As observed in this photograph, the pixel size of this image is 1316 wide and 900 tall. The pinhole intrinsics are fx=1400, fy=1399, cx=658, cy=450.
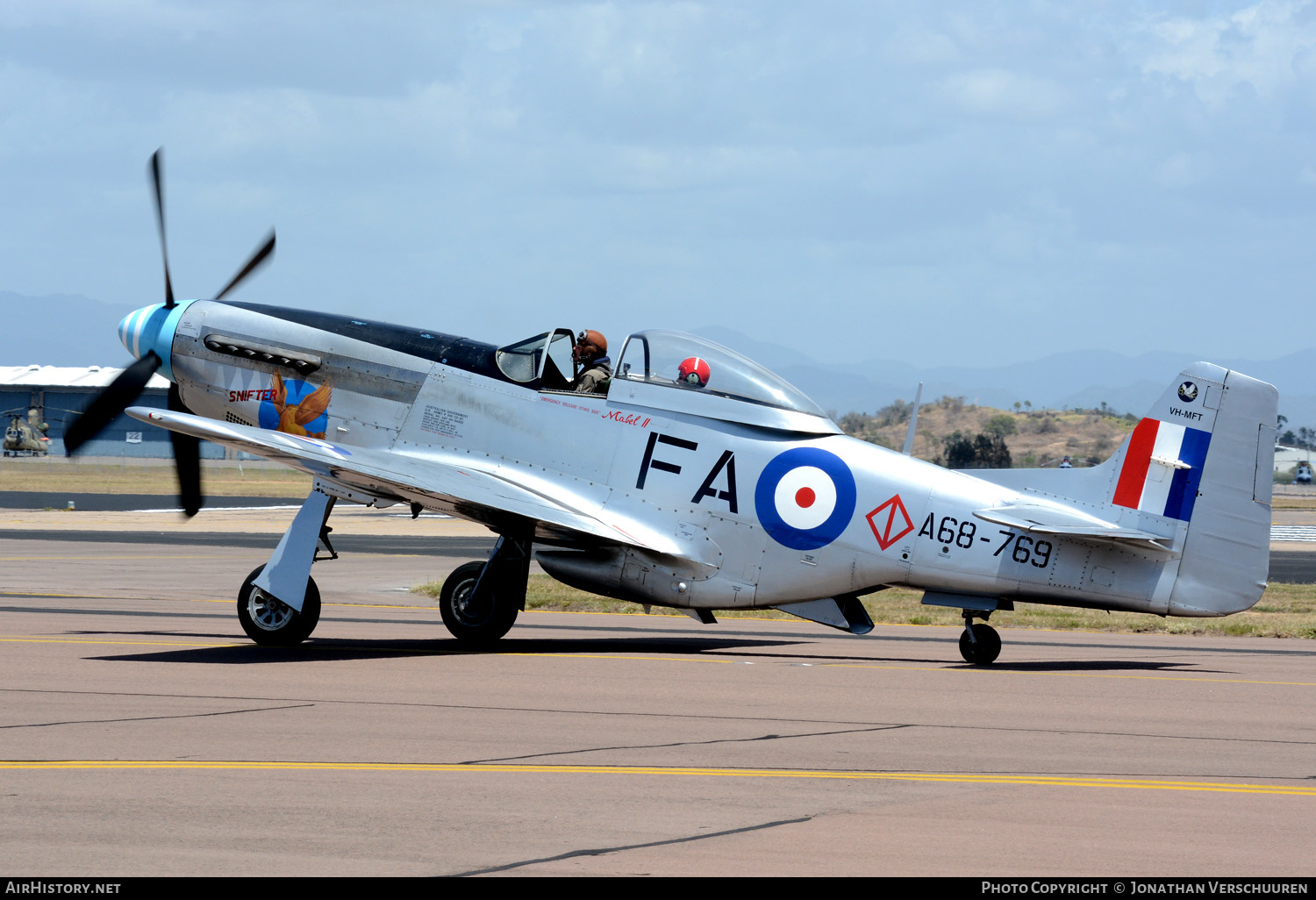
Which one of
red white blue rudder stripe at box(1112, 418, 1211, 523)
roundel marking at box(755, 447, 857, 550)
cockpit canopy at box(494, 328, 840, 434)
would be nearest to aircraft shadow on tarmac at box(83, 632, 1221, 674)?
roundel marking at box(755, 447, 857, 550)

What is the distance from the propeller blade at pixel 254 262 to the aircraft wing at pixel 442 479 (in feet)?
9.68

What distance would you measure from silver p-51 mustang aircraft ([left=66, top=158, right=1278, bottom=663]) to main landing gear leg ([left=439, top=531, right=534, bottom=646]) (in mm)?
21

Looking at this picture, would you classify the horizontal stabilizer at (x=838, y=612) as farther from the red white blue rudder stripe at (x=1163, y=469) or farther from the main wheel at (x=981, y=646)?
the red white blue rudder stripe at (x=1163, y=469)

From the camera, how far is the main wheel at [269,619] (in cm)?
1382

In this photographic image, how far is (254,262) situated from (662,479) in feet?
21.0

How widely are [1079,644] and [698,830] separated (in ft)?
37.6

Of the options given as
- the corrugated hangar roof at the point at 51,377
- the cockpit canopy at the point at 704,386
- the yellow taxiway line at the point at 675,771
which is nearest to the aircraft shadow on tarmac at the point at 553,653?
the cockpit canopy at the point at 704,386

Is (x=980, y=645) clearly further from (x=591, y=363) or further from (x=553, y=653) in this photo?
(x=591, y=363)

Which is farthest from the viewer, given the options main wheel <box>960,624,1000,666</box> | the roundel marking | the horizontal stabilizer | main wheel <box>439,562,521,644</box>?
main wheel <box>439,562,521,644</box>

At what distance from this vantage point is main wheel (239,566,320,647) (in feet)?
45.3

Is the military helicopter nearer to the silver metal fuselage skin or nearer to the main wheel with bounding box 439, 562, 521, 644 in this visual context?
the silver metal fuselage skin

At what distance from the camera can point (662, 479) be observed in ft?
46.2

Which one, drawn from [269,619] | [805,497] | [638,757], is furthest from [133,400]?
[638,757]
